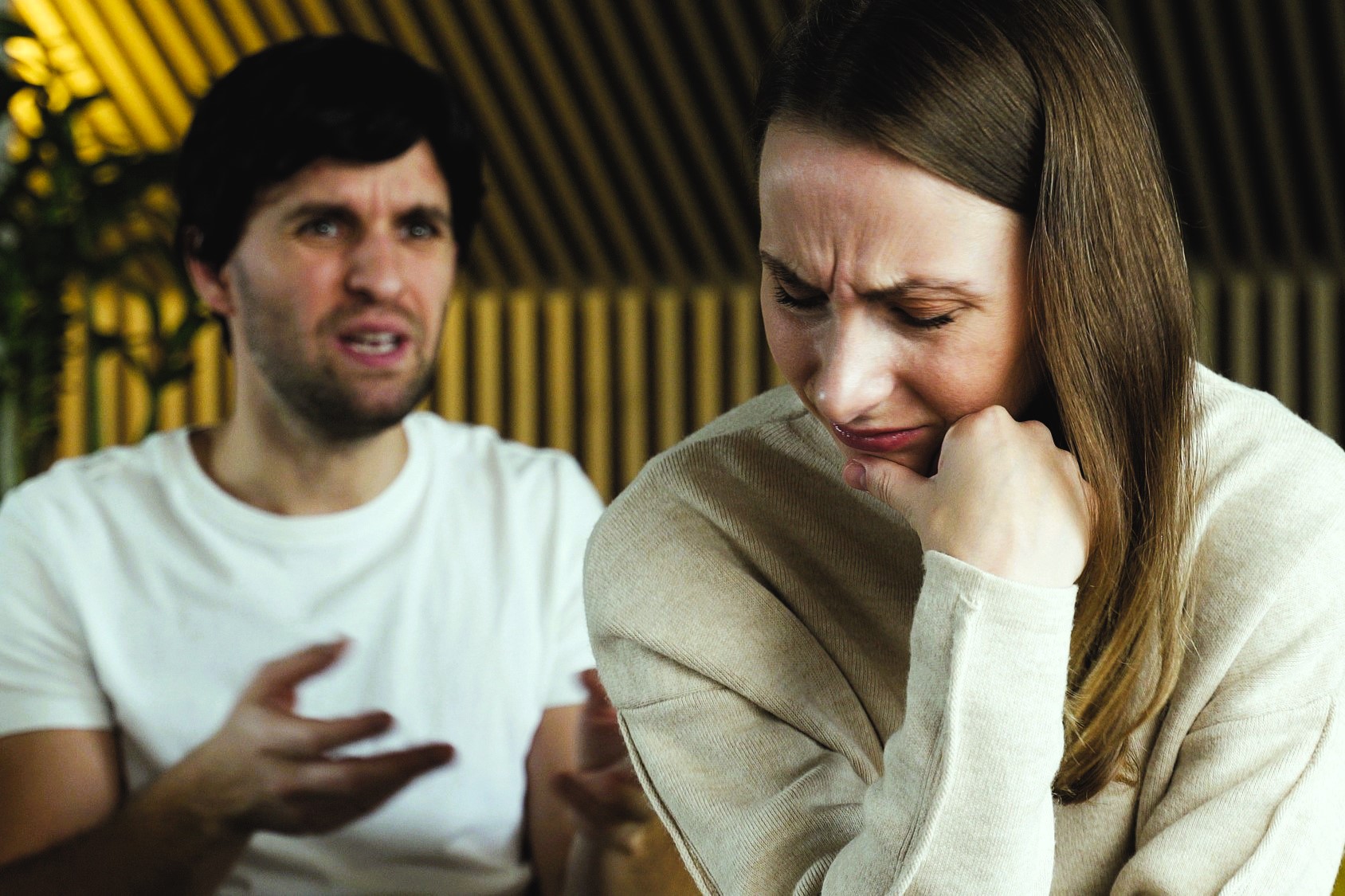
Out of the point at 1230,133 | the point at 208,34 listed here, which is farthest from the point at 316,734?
the point at 208,34

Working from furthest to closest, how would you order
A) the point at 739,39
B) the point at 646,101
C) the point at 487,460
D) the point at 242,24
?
the point at 242,24, the point at 646,101, the point at 739,39, the point at 487,460

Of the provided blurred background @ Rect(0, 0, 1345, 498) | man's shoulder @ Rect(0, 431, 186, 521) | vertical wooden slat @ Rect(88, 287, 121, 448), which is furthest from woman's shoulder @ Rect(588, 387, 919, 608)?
vertical wooden slat @ Rect(88, 287, 121, 448)

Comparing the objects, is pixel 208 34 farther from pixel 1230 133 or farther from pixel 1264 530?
pixel 1264 530

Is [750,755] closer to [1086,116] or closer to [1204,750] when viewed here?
[1204,750]

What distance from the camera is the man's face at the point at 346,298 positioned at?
2037mm

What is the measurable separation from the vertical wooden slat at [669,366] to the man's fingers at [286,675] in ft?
9.47

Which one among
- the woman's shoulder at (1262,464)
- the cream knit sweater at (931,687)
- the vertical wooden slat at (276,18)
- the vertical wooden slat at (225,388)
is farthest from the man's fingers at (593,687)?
the vertical wooden slat at (225,388)

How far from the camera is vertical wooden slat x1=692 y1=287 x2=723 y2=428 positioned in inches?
186

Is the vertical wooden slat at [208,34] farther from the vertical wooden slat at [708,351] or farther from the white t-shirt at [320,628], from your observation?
the white t-shirt at [320,628]

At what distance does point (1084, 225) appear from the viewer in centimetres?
98

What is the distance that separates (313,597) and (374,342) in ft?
1.27

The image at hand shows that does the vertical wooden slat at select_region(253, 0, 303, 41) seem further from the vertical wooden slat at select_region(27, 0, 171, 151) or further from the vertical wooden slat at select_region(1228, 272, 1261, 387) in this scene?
the vertical wooden slat at select_region(1228, 272, 1261, 387)

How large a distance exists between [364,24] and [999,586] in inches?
164

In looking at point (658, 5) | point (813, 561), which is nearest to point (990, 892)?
point (813, 561)
